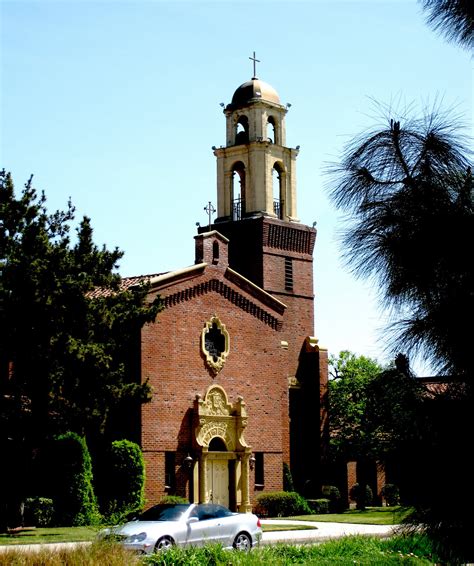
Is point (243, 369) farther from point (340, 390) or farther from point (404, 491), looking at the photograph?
point (404, 491)

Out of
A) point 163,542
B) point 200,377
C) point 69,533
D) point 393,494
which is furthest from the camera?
point 200,377

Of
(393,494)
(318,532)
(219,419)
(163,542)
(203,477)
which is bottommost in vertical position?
(318,532)

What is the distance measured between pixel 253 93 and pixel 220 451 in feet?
60.3

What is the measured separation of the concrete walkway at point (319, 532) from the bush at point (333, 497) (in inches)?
304

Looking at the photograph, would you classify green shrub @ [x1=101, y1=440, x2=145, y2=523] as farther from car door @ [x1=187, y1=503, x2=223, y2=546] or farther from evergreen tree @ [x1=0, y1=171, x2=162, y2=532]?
car door @ [x1=187, y1=503, x2=223, y2=546]

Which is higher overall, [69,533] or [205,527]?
[205,527]

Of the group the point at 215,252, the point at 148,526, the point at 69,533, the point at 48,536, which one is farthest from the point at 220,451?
the point at 148,526

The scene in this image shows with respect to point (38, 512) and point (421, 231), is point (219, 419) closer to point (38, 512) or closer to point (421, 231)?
point (38, 512)

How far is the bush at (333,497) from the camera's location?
43.0 meters

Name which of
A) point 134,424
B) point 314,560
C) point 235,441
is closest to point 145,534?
point 314,560

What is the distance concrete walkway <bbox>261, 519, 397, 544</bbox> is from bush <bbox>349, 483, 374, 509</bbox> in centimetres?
1096

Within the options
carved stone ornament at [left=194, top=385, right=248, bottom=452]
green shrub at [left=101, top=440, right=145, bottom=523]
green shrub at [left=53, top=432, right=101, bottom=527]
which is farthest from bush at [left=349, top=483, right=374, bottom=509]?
green shrub at [left=53, top=432, right=101, bottom=527]

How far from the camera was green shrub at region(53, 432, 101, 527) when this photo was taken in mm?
31516

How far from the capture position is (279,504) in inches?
1529
